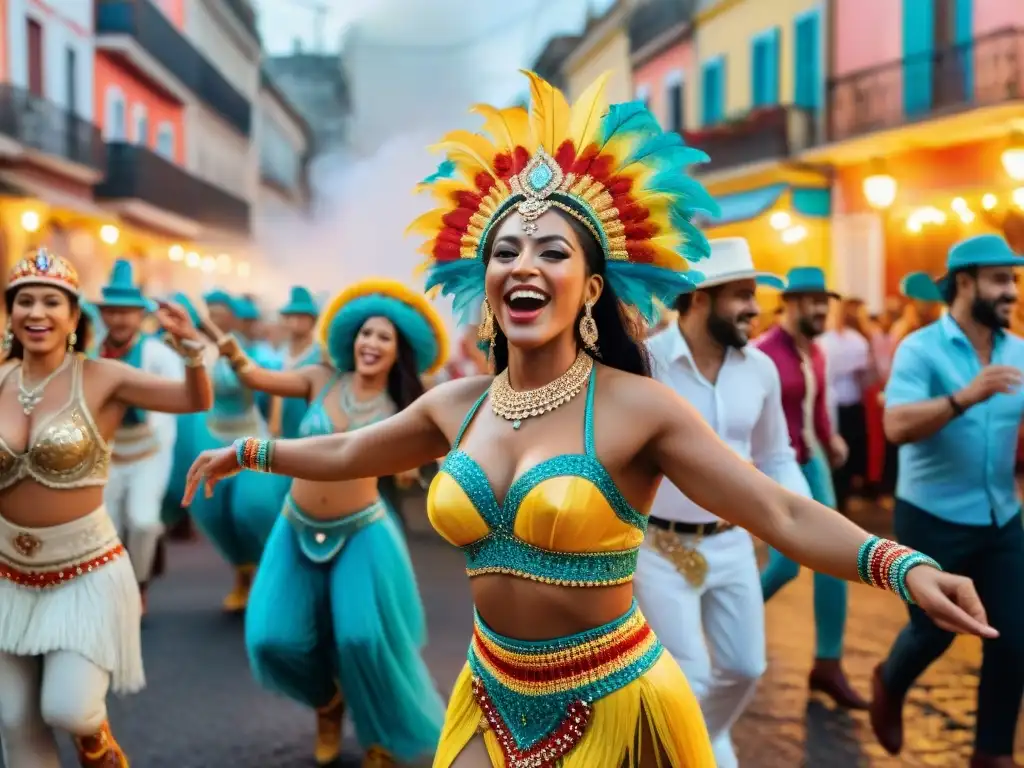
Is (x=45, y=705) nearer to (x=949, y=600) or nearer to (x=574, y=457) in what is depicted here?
(x=574, y=457)

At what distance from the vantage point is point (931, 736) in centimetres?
535

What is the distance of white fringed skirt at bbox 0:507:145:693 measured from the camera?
13.6ft

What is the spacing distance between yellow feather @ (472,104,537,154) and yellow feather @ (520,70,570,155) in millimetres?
53

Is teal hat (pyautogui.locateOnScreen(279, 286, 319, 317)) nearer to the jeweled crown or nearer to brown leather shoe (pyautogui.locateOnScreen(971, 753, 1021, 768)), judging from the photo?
the jeweled crown

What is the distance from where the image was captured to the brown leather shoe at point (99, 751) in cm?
420

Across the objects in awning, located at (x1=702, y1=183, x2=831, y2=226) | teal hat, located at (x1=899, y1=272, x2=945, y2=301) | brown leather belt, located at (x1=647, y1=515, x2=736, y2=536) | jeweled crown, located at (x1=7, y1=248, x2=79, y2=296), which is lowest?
brown leather belt, located at (x1=647, y1=515, x2=736, y2=536)

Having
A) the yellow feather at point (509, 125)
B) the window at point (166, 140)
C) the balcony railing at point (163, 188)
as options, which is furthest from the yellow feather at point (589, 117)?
the window at point (166, 140)

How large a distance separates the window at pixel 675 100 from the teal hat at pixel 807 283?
18831 mm

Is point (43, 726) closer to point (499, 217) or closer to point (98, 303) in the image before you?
point (499, 217)

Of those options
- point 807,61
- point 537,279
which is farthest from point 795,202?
point 537,279

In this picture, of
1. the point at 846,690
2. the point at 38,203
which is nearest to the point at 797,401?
the point at 846,690

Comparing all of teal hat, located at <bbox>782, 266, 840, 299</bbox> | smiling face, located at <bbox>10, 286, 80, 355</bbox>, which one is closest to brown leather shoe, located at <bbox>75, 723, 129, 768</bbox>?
smiling face, located at <bbox>10, 286, 80, 355</bbox>

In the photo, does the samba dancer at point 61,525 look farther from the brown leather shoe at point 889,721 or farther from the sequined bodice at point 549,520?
the brown leather shoe at point 889,721

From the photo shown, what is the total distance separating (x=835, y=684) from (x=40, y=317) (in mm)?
3965
